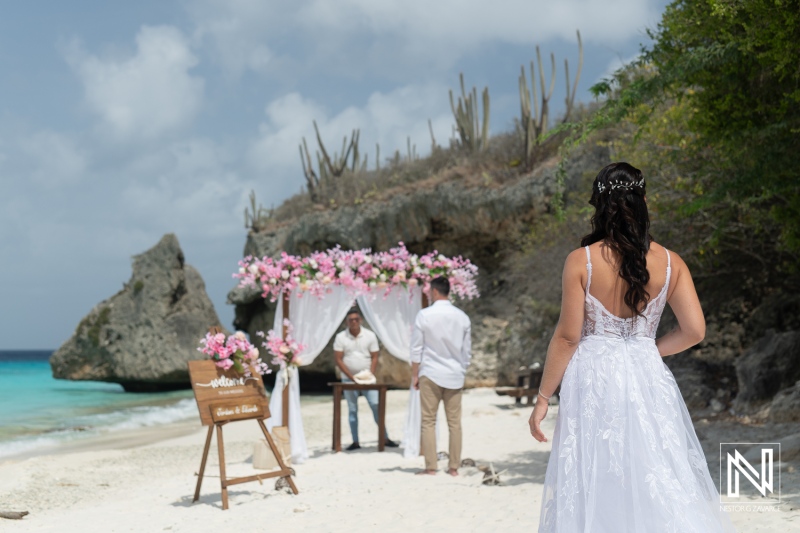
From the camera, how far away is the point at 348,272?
10.4 meters

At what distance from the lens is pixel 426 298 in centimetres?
1095

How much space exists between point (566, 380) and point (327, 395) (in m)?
22.7

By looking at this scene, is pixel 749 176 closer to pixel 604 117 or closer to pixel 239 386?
pixel 604 117

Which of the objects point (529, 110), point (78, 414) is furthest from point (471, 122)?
point (78, 414)

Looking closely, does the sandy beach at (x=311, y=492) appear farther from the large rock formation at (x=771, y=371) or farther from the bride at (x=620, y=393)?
the bride at (x=620, y=393)

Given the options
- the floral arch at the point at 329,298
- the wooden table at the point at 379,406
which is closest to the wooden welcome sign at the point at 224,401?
the floral arch at the point at 329,298

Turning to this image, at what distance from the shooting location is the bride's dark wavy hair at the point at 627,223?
3.24 m

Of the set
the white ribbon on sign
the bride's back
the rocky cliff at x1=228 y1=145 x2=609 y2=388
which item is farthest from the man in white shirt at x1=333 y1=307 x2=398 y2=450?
the rocky cliff at x1=228 y1=145 x2=609 y2=388

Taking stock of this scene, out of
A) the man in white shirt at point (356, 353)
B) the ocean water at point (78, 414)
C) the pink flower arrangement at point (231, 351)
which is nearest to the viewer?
the pink flower arrangement at point (231, 351)

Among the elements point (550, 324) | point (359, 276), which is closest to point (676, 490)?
point (359, 276)

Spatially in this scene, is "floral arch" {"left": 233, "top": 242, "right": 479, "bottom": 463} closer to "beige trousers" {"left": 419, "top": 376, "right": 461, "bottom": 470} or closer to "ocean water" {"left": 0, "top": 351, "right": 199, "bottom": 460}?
"beige trousers" {"left": 419, "top": 376, "right": 461, "bottom": 470}

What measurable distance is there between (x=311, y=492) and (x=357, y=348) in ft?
10.1

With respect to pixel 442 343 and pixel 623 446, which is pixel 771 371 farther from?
pixel 623 446

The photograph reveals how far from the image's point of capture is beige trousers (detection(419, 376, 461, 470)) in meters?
8.02
